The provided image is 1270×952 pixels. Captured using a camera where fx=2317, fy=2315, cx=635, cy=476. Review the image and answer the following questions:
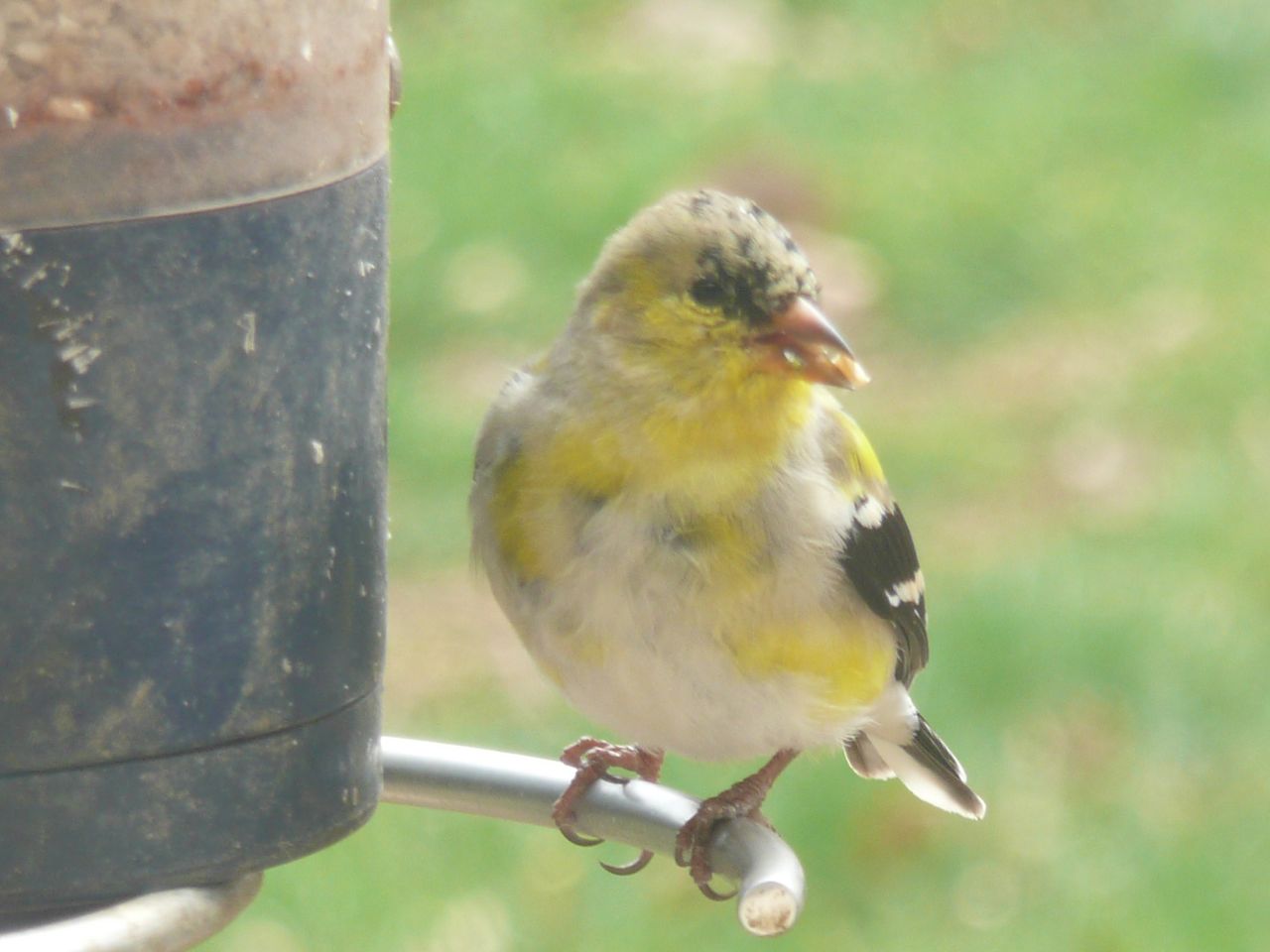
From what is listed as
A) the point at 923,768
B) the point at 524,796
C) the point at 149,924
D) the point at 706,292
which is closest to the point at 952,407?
the point at 923,768

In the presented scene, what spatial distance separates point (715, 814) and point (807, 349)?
53 centimetres

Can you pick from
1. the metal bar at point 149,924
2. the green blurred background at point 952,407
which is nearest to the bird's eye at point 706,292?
the metal bar at point 149,924

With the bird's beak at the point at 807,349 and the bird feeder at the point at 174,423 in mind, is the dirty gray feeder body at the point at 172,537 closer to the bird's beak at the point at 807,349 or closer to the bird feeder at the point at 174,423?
the bird feeder at the point at 174,423

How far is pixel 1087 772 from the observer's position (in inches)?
173

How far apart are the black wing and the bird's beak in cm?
31

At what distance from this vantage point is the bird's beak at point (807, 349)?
2436mm

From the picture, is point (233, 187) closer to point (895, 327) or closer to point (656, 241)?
point (656, 241)

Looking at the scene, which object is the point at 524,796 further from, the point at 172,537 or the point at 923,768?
the point at 923,768

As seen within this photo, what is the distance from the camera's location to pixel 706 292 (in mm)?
2551

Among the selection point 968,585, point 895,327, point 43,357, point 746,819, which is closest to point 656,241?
point 746,819

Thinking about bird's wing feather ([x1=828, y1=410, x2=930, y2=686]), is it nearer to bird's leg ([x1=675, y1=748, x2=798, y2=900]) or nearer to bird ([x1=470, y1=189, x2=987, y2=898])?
bird ([x1=470, y1=189, x2=987, y2=898])

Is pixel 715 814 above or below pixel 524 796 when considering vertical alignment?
below

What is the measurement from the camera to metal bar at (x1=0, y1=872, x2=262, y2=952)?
167 cm

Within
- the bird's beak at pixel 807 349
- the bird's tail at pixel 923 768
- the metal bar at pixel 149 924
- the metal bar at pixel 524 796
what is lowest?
the bird's tail at pixel 923 768
